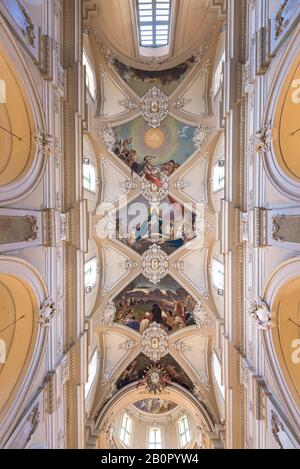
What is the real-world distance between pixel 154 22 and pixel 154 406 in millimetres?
19045

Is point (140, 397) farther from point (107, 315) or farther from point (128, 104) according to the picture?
point (128, 104)

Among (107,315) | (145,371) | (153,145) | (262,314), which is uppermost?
(153,145)

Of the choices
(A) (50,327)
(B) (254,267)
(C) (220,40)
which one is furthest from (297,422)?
(C) (220,40)

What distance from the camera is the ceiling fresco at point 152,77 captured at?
11492 mm

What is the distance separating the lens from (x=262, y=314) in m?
7.34

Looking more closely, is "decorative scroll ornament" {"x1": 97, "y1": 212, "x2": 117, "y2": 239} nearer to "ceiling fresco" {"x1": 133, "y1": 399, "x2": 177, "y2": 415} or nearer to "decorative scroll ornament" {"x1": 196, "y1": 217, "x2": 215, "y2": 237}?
"decorative scroll ornament" {"x1": 196, "y1": 217, "x2": 215, "y2": 237}

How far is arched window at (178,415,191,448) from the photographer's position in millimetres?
15470

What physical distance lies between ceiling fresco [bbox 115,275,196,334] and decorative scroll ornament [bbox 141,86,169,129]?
277 inches

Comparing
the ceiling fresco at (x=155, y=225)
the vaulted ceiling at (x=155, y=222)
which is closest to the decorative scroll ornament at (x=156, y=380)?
the vaulted ceiling at (x=155, y=222)

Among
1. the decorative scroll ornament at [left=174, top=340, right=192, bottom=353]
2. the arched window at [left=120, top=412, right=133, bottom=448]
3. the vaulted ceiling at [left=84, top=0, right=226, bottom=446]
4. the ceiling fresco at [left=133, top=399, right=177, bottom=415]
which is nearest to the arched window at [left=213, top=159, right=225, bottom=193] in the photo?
the vaulted ceiling at [left=84, top=0, right=226, bottom=446]

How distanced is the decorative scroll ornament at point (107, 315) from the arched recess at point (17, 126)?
290 inches

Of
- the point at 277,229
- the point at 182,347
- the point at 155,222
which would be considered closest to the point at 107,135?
the point at 155,222

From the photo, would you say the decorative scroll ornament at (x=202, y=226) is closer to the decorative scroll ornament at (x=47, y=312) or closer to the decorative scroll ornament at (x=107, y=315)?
the decorative scroll ornament at (x=107, y=315)
